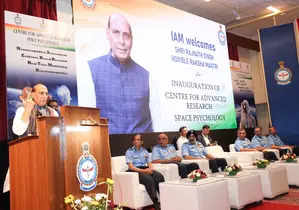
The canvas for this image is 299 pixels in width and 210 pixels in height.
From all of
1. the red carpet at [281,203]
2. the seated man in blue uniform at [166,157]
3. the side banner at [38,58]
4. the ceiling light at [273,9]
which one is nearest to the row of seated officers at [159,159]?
the seated man in blue uniform at [166,157]

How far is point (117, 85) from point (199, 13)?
4.24 metres

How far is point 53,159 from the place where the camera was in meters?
1.93

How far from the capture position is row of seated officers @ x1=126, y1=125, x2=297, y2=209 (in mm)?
4256

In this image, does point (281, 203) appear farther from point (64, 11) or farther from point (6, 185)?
point (64, 11)

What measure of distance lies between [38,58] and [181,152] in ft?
9.20

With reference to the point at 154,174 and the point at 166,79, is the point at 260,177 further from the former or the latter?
the point at 166,79

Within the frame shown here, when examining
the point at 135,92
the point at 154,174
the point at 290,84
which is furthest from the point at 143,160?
the point at 290,84

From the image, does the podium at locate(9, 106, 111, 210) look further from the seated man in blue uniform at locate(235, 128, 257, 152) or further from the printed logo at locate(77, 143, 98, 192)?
the seated man in blue uniform at locate(235, 128, 257, 152)

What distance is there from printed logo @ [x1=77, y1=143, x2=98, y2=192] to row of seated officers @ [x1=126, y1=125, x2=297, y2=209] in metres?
2.04

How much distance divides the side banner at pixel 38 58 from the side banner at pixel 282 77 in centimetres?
548

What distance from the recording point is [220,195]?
3.46 m

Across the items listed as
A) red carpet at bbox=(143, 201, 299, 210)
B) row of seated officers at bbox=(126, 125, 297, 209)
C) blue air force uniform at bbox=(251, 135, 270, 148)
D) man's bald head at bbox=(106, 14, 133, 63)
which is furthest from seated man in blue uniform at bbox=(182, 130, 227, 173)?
man's bald head at bbox=(106, 14, 133, 63)

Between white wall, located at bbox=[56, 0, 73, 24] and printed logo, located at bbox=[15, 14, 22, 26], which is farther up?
white wall, located at bbox=[56, 0, 73, 24]

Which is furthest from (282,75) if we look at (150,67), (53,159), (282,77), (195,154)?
(53,159)
